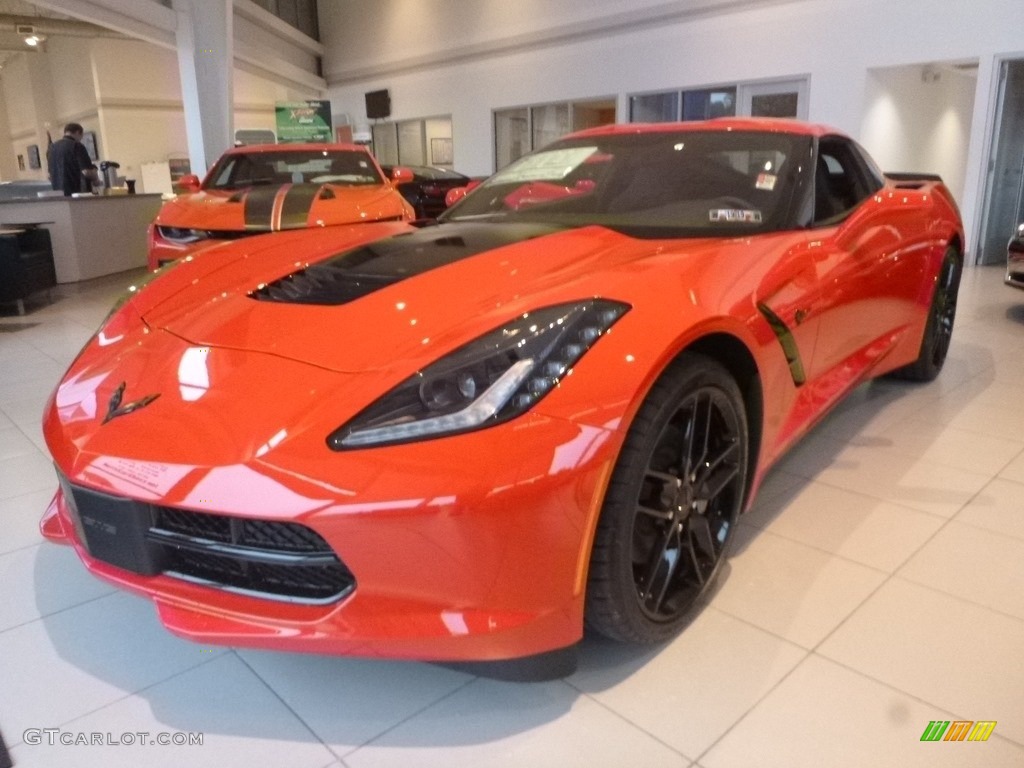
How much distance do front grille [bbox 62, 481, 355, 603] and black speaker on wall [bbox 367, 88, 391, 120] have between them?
1488cm

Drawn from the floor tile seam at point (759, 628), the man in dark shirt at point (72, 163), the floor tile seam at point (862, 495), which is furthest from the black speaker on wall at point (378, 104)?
the floor tile seam at point (759, 628)

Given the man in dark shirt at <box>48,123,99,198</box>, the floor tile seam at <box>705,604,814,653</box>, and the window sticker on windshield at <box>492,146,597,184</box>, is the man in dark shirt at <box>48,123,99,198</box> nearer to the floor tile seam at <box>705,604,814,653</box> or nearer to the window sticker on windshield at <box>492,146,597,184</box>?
the window sticker on windshield at <box>492,146,597,184</box>

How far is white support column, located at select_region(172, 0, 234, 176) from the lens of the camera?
28.9ft

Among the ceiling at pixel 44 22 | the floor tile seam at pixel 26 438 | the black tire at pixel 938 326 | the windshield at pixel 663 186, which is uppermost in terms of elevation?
the ceiling at pixel 44 22

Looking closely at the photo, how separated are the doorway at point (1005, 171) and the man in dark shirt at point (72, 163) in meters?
9.57

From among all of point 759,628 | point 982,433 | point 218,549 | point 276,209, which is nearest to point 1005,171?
point 982,433

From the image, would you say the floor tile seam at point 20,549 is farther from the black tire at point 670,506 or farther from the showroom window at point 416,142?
the showroom window at point 416,142

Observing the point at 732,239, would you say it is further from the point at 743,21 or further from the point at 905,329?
the point at 743,21

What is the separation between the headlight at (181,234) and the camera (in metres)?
4.41

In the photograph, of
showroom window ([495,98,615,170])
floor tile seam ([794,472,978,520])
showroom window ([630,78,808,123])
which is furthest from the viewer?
showroom window ([495,98,615,170])

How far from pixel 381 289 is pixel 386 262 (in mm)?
231

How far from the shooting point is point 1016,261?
4.73 meters

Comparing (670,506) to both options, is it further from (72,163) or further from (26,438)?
(72,163)

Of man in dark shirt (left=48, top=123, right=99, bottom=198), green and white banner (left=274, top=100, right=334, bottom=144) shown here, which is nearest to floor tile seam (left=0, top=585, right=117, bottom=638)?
man in dark shirt (left=48, top=123, right=99, bottom=198)
